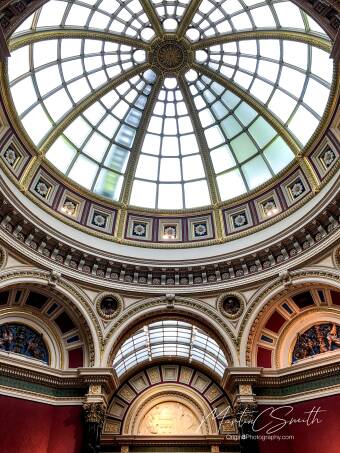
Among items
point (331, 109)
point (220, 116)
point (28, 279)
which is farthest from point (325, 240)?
A: point (28, 279)

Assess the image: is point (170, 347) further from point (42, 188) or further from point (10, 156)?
point (10, 156)

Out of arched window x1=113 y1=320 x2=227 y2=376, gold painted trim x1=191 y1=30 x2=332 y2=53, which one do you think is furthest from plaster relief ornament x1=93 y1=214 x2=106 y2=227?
gold painted trim x1=191 y1=30 x2=332 y2=53

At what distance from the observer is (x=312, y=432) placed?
13.1 metres

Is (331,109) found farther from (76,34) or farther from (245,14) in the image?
(76,34)

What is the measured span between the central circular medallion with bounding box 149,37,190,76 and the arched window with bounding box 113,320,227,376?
14246mm

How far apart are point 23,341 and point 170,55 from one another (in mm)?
14572

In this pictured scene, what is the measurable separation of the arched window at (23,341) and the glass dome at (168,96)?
7366mm

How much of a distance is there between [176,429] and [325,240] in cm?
1644

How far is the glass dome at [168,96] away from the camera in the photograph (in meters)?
15.4

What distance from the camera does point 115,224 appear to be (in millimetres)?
18781

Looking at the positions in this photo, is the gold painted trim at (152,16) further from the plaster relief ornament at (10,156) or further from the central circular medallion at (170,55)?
the plaster relief ornament at (10,156)

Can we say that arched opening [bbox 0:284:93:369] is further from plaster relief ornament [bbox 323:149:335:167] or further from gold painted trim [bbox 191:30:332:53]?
gold painted trim [bbox 191:30:332:53]

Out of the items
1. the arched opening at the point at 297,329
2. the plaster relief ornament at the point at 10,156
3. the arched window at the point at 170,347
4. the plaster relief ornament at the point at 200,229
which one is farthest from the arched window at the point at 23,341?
the plaster relief ornament at the point at 200,229

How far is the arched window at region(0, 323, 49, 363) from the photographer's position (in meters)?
14.5
